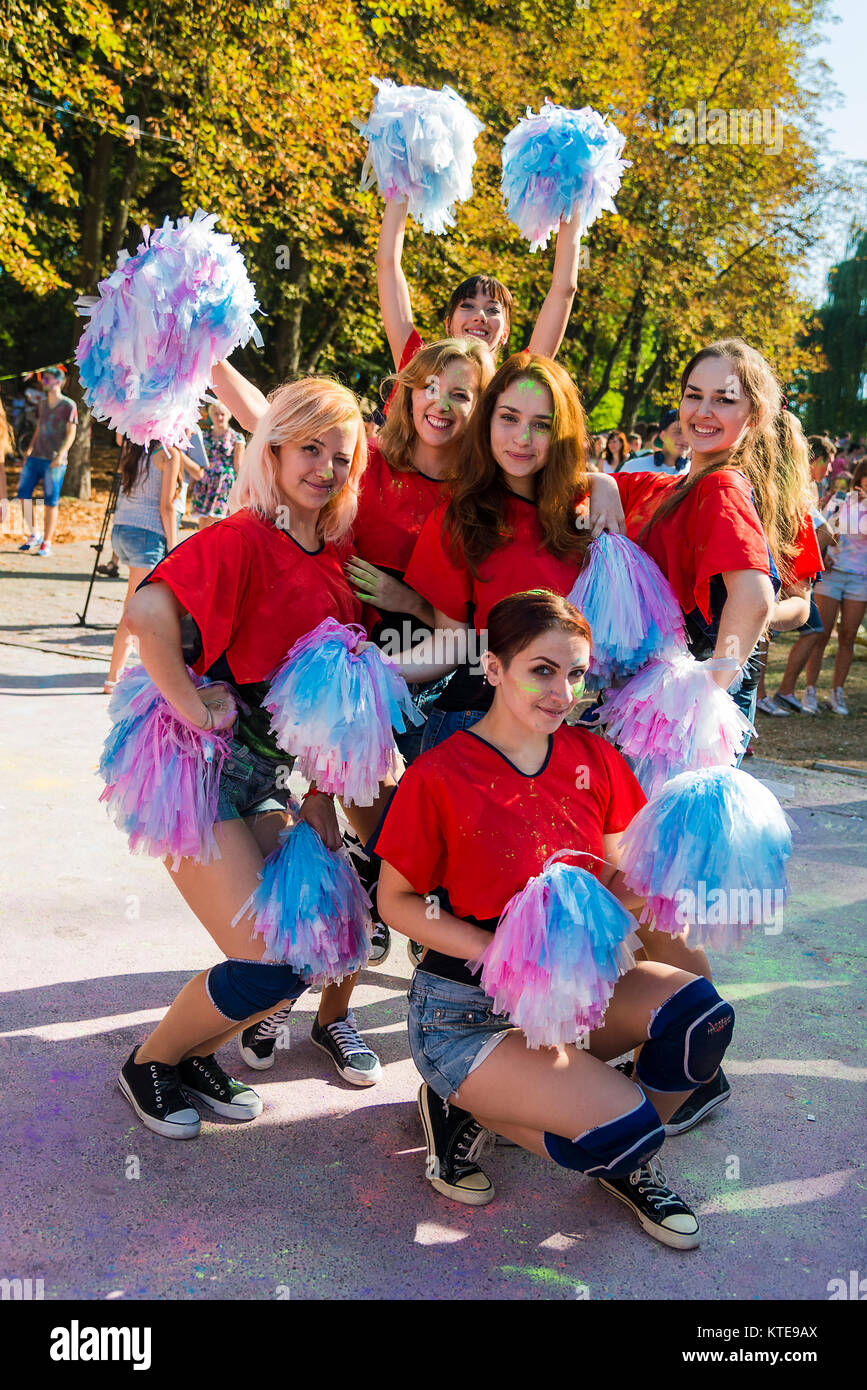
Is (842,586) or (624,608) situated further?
(842,586)

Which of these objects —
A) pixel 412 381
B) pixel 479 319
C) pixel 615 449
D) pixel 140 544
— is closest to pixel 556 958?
pixel 412 381

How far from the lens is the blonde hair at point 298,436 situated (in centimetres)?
268

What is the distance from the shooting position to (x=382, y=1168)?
8.41 ft

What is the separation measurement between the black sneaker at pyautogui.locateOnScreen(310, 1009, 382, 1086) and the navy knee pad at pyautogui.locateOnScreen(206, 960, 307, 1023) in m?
0.49

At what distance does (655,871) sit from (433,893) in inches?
18.2

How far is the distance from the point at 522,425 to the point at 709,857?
1.08 m

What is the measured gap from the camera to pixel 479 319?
360cm

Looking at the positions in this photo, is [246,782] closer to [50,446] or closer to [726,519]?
[726,519]

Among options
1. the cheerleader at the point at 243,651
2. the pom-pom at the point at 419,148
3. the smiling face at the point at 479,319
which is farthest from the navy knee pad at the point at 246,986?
the pom-pom at the point at 419,148

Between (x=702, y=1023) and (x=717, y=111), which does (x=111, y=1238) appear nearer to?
(x=702, y=1023)

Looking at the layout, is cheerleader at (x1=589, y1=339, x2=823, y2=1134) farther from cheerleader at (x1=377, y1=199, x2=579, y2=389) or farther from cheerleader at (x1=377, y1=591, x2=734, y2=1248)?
cheerleader at (x1=377, y1=199, x2=579, y2=389)

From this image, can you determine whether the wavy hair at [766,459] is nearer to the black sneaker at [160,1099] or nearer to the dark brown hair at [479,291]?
the dark brown hair at [479,291]
